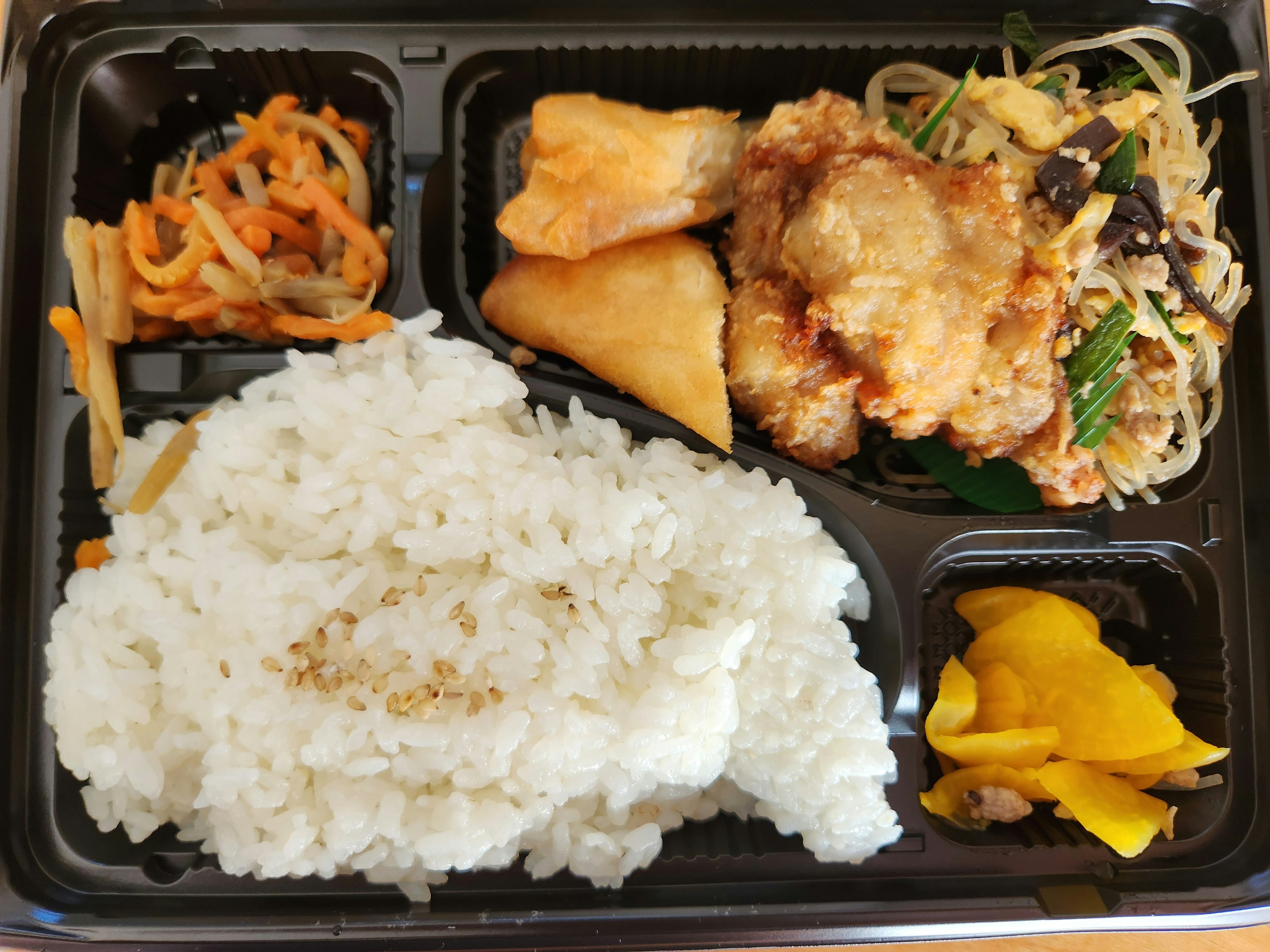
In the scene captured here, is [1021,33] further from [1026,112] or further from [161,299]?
[161,299]

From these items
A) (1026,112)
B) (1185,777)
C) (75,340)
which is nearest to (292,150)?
(75,340)

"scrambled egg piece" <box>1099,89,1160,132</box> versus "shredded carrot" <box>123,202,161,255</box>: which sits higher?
"scrambled egg piece" <box>1099,89,1160,132</box>

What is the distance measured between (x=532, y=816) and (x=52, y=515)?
1.30 m

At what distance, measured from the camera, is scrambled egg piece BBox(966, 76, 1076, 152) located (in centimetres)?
157

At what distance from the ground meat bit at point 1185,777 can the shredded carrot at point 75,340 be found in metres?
2.66

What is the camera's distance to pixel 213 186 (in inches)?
67.2

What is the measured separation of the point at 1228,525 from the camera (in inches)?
66.4

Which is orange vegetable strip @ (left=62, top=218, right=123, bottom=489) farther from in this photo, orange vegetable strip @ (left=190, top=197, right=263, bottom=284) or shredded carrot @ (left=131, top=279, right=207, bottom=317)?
orange vegetable strip @ (left=190, top=197, right=263, bottom=284)

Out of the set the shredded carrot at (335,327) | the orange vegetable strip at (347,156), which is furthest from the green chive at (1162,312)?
the orange vegetable strip at (347,156)

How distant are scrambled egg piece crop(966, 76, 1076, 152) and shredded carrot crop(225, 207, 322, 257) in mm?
1497

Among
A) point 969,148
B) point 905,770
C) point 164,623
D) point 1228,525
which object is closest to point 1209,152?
point 969,148

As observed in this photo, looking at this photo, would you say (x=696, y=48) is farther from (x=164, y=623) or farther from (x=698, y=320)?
(x=164, y=623)

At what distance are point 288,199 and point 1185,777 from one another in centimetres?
254

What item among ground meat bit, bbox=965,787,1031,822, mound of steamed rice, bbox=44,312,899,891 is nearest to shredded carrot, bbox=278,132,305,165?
mound of steamed rice, bbox=44,312,899,891
